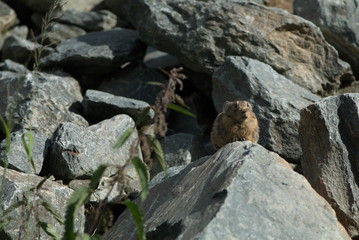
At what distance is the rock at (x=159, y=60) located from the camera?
9.21m

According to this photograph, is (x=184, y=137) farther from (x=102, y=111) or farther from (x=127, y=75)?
(x=127, y=75)

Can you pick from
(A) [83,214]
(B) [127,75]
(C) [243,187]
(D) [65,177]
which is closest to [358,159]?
(C) [243,187]

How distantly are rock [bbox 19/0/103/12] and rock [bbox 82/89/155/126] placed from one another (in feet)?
12.2

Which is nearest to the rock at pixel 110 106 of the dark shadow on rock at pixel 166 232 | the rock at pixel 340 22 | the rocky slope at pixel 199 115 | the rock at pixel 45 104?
the rocky slope at pixel 199 115

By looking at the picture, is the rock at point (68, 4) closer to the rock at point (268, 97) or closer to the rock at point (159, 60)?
the rock at point (159, 60)

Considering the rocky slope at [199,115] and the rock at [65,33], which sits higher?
the rocky slope at [199,115]

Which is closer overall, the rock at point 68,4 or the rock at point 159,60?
the rock at point 159,60

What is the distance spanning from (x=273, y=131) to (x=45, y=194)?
2.74 meters

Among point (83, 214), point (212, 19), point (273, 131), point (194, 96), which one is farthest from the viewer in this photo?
point (194, 96)

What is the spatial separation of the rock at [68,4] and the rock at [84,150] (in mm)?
4644

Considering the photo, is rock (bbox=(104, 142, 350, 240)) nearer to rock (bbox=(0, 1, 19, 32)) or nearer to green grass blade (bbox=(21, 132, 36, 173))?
green grass blade (bbox=(21, 132, 36, 173))

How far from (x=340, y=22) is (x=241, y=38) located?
4.50 feet

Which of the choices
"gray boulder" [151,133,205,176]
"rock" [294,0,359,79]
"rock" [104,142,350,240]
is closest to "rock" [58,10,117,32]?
"rock" [294,0,359,79]

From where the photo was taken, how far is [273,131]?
710cm
